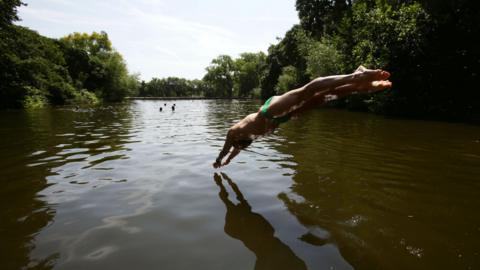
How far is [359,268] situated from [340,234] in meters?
0.68

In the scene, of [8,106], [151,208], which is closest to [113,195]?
[151,208]

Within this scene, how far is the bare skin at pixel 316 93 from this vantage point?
4352mm

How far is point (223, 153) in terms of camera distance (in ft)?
18.1

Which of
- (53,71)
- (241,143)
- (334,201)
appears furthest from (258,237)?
(53,71)

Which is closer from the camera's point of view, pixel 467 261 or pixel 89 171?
pixel 467 261

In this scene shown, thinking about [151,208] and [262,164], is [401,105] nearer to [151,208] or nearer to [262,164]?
[262,164]

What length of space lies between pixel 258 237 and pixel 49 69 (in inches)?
1810

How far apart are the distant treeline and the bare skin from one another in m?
33.1

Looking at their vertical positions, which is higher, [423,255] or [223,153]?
[223,153]

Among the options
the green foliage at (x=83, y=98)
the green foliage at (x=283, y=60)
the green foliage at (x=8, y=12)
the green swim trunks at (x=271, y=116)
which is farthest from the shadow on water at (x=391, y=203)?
the green foliage at (x=83, y=98)

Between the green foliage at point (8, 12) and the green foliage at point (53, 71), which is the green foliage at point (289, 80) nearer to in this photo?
the green foliage at point (53, 71)

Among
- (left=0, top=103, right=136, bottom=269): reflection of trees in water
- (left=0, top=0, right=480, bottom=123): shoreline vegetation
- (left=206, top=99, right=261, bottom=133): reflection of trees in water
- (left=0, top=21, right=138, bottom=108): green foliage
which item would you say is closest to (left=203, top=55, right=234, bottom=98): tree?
(left=0, top=21, right=138, bottom=108): green foliage

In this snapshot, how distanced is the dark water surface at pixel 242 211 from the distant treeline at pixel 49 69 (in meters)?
28.6

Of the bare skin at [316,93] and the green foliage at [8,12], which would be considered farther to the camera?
the green foliage at [8,12]
